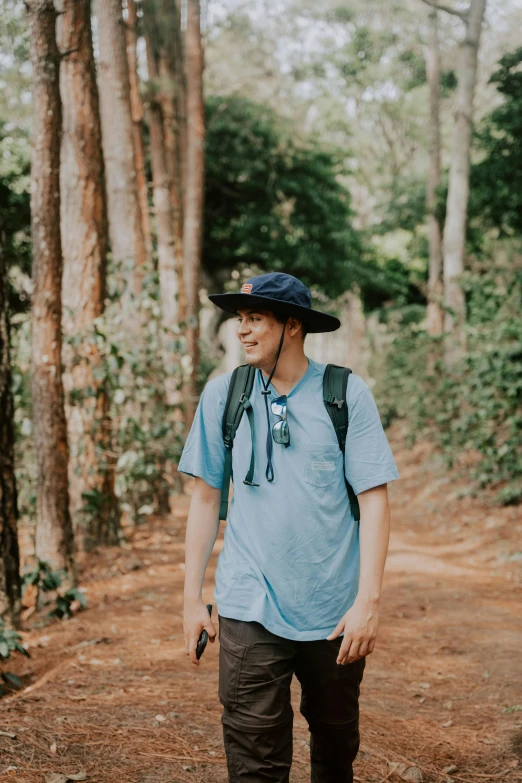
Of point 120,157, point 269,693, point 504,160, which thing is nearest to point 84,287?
point 120,157

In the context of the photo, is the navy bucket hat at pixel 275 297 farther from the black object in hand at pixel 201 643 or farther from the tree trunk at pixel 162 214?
the tree trunk at pixel 162 214

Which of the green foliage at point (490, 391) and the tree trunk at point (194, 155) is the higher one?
the tree trunk at point (194, 155)

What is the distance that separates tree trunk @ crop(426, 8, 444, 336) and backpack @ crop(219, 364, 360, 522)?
15.3 metres

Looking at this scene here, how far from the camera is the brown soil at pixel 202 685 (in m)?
3.69

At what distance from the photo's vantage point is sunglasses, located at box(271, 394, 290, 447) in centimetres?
274

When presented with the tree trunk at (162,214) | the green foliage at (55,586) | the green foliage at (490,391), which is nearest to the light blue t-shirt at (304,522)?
the green foliage at (55,586)

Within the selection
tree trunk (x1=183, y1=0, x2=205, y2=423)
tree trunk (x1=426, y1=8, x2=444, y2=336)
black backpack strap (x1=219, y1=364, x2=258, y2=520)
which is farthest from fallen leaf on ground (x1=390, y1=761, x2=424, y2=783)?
tree trunk (x1=426, y1=8, x2=444, y2=336)

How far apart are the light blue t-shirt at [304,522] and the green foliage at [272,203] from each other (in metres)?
20.2

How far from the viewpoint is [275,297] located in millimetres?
2816

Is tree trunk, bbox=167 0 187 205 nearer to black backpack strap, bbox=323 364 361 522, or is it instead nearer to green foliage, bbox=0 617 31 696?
green foliage, bbox=0 617 31 696

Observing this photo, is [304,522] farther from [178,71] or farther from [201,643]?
[178,71]

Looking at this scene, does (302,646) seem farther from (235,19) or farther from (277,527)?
(235,19)

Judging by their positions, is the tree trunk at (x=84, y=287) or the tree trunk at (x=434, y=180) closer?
the tree trunk at (x=84, y=287)

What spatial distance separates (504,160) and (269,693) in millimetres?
13746
